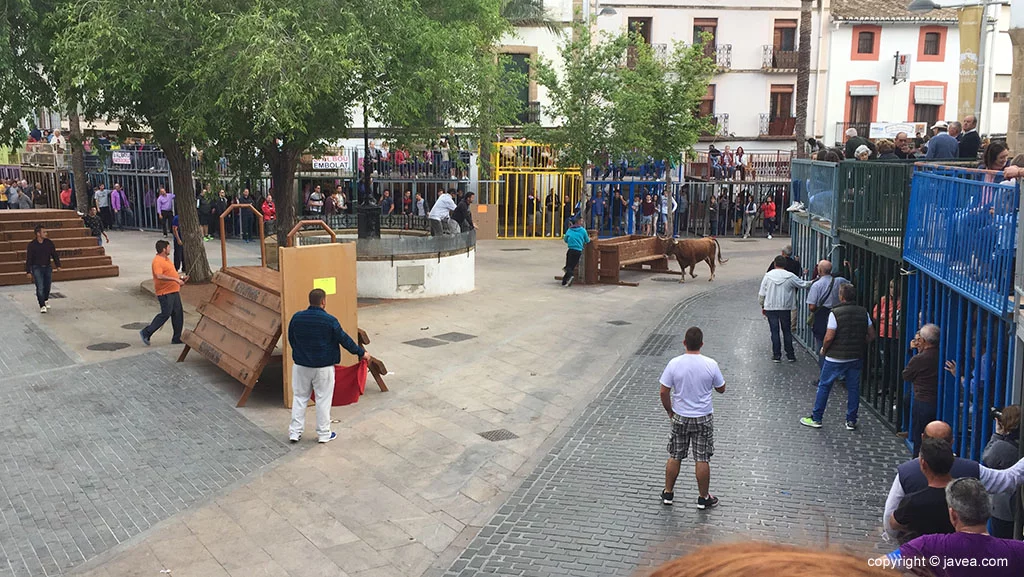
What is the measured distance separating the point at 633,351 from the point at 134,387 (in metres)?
7.24

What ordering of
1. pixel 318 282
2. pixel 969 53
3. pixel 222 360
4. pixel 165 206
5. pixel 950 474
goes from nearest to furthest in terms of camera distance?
pixel 950 474
pixel 318 282
pixel 222 360
pixel 969 53
pixel 165 206

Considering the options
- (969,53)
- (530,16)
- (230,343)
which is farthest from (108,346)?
(530,16)

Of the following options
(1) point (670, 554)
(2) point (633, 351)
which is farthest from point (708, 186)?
(1) point (670, 554)

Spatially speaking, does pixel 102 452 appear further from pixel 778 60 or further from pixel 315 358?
pixel 778 60

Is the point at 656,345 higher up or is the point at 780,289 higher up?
the point at 780,289

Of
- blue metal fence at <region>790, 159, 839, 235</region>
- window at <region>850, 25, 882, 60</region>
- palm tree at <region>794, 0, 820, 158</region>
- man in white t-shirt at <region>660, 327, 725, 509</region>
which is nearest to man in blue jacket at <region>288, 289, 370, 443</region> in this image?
man in white t-shirt at <region>660, 327, 725, 509</region>

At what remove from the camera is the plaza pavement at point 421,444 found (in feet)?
23.6

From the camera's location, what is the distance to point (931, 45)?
A: 127ft

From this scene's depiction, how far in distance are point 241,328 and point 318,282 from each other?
158cm

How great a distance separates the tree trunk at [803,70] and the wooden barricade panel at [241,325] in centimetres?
2303

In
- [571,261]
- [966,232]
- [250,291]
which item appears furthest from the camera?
[571,261]

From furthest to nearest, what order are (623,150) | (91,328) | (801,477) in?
1. (623,150)
2. (91,328)
3. (801,477)

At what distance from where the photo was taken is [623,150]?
2647 centimetres

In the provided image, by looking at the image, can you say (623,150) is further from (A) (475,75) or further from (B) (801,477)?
(B) (801,477)
